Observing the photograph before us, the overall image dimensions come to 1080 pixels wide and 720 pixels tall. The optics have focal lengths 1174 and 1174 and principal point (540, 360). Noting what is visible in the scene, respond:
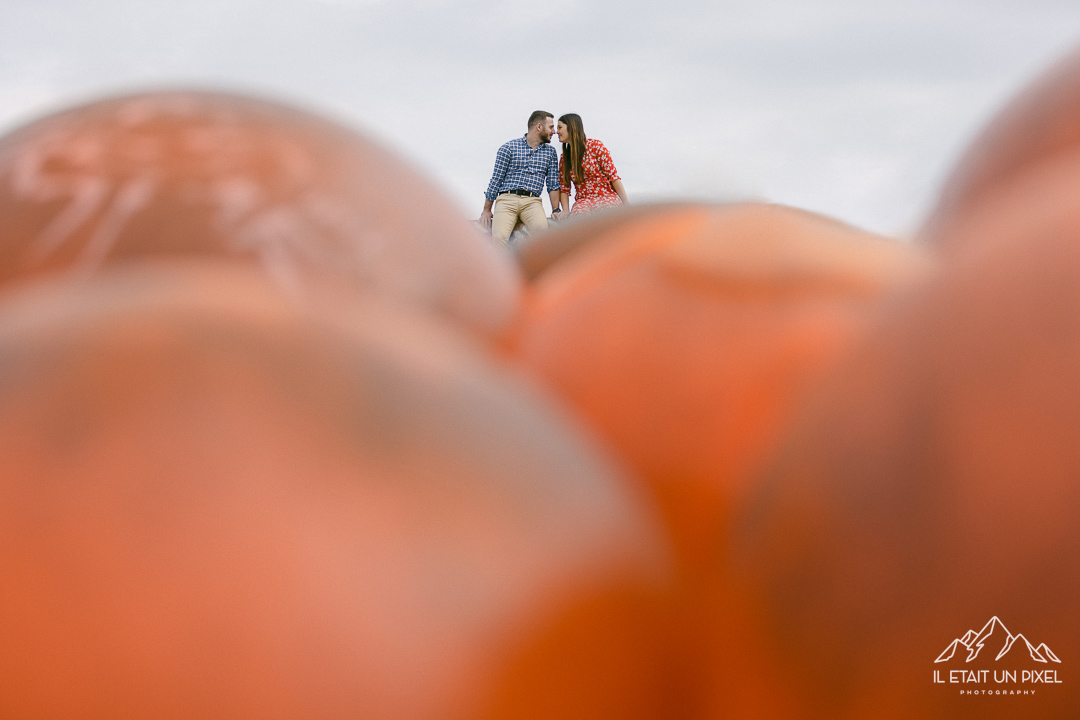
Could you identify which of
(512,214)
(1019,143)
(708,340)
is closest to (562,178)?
(512,214)

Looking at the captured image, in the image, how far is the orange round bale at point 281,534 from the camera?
48cm

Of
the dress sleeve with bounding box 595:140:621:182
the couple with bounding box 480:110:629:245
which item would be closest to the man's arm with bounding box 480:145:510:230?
the couple with bounding box 480:110:629:245

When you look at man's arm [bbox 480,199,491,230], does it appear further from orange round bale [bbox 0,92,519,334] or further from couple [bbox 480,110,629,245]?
orange round bale [bbox 0,92,519,334]

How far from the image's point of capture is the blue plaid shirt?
3.24 m

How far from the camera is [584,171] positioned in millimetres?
3363

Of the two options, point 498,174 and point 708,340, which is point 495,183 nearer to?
point 498,174

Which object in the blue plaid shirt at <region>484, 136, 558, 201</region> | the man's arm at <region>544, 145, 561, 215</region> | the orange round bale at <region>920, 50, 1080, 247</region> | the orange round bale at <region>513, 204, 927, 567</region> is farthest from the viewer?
the man's arm at <region>544, 145, 561, 215</region>

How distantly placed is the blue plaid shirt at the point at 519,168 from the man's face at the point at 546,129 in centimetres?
7

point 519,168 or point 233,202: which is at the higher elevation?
point 519,168

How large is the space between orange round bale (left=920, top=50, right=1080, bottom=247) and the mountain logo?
28 centimetres

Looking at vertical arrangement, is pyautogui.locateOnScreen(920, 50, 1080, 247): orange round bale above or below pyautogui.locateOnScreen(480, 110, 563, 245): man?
below

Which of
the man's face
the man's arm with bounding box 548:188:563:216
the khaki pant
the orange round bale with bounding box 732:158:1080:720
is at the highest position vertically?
the man's face

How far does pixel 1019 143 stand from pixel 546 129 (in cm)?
258

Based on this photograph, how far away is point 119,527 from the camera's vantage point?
49 cm
